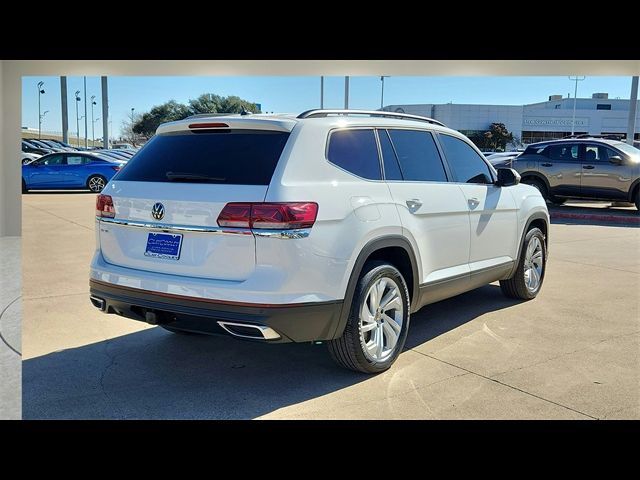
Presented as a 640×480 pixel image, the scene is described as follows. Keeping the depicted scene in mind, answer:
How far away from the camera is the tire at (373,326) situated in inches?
170

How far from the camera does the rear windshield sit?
13.1 ft

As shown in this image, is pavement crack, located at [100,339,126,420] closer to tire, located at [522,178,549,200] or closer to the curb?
the curb

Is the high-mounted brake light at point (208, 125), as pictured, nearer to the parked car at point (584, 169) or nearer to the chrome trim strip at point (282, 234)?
the chrome trim strip at point (282, 234)

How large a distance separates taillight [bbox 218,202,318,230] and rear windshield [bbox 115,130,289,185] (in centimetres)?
18

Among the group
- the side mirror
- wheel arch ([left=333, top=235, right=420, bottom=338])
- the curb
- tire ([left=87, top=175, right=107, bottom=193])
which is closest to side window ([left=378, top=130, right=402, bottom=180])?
wheel arch ([left=333, top=235, right=420, bottom=338])

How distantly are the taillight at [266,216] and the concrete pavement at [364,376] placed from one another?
116cm

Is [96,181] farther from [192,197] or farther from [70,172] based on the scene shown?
[192,197]

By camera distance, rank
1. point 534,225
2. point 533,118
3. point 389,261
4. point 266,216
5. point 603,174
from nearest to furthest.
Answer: point 266,216 → point 389,261 → point 534,225 → point 603,174 → point 533,118

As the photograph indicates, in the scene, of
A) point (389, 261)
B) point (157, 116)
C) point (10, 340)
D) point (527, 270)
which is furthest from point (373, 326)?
point (157, 116)

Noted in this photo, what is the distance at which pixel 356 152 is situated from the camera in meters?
4.55

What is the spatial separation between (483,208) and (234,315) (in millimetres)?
2884
